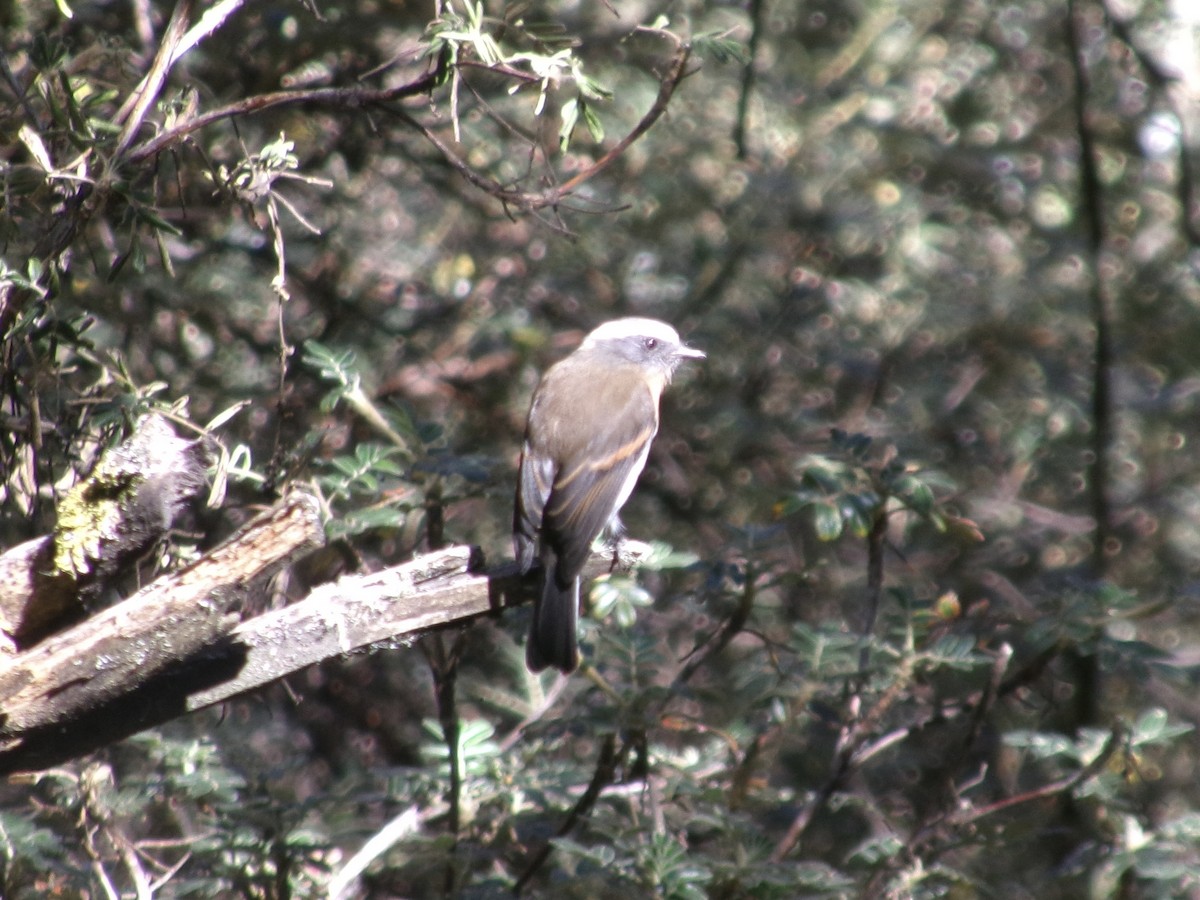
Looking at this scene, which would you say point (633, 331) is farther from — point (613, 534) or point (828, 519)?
point (828, 519)

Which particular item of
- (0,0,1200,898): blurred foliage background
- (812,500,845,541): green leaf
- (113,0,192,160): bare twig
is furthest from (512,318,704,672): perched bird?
(113,0,192,160): bare twig

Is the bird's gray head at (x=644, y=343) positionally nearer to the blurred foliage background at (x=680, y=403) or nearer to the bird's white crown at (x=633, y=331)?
the bird's white crown at (x=633, y=331)

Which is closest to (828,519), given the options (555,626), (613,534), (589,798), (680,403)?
(555,626)

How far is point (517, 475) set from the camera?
4234 millimetres

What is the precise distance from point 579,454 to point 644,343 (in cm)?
95

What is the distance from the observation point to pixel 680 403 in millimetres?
6039

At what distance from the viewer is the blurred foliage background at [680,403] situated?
3.31 meters

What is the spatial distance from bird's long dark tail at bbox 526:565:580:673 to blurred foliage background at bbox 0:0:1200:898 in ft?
0.30

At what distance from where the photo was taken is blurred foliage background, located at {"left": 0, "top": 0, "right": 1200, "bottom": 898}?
3.31 meters

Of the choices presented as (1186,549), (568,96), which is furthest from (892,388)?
(568,96)

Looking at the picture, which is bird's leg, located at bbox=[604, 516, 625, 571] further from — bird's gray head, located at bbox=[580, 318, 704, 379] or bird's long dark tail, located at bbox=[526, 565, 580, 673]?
bird's gray head, located at bbox=[580, 318, 704, 379]

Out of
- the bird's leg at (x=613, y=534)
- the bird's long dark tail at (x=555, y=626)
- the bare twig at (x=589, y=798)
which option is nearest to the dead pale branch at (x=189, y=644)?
the bird's long dark tail at (x=555, y=626)

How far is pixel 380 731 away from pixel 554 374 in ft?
6.06

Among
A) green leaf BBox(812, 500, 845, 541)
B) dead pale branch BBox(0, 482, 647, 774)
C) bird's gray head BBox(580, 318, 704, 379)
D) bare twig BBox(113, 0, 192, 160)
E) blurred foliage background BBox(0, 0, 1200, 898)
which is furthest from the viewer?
bird's gray head BBox(580, 318, 704, 379)
